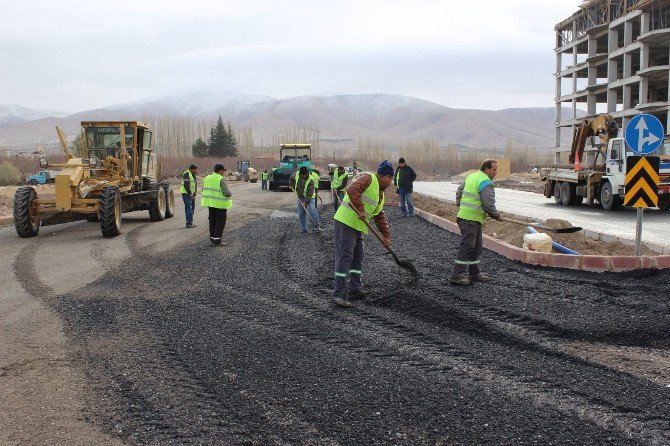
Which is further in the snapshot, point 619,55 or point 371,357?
point 619,55

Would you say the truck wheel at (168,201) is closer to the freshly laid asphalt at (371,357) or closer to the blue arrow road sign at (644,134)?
the freshly laid asphalt at (371,357)

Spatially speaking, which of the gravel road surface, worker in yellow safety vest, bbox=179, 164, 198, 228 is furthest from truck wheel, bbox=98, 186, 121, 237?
the gravel road surface

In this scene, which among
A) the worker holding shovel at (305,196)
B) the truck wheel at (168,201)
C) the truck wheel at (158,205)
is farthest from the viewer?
the truck wheel at (168,201)

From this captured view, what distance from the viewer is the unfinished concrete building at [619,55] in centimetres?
5016

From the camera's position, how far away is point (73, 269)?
399 inches

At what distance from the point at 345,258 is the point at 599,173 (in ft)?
57.1

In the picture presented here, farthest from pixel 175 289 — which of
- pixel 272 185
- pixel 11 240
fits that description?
pixel 272 185

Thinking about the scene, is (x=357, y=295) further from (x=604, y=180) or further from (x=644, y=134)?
(x=604, y=180)

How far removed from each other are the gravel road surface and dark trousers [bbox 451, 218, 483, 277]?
1.00 ft

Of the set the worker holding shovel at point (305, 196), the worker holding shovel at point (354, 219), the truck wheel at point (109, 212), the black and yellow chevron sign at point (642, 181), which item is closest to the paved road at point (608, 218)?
the black and yellow chevron sign at point (642, 181)

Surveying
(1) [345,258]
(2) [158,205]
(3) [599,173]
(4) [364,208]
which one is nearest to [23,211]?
(2) [158,205]

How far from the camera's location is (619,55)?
2207 inches

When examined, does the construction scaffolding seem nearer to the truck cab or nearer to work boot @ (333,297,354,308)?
the truck cab

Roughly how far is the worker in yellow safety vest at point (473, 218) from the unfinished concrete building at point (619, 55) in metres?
46.4
